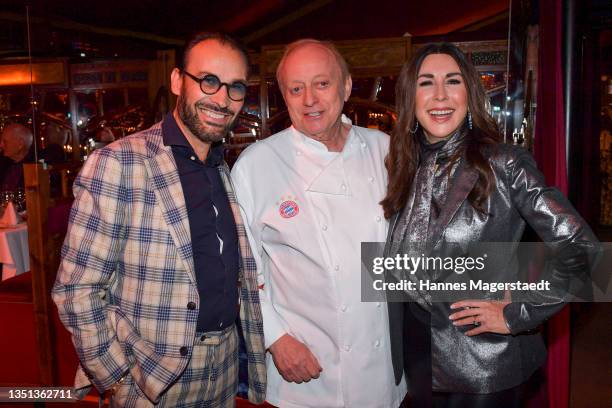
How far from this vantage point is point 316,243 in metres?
1.83

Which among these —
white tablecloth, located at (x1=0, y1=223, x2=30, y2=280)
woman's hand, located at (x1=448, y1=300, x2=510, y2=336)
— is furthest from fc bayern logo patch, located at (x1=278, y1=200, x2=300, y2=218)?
white tablecloth, located at (x1=0, y1=223, x2=30, y2=280)

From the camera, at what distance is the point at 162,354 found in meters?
1.57

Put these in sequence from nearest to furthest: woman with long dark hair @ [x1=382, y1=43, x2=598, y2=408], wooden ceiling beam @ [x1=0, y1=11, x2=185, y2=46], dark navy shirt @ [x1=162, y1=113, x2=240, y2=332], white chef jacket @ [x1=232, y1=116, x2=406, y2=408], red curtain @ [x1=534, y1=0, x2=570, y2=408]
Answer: woman with long dark hair @ [x1=382, y1=43, x2=598, y2=408]
dark navy shirt @ [x1=162, y1=113, x2=240, y2=332]
white chef jacket @ [x1=232, y1=116, x2=406, y2=408]
red curtain @ [x1=534, y1=0, x2=570, y2=408]
wooden ceiling beam @ [x1=0, y1=11, x2=185, y2=46]

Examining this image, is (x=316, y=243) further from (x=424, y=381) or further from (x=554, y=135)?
(x=554, y=135)

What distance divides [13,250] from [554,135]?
4.53m

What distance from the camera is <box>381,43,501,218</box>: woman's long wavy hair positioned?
1.54m

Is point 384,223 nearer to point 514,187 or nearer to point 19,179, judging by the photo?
point 514,187

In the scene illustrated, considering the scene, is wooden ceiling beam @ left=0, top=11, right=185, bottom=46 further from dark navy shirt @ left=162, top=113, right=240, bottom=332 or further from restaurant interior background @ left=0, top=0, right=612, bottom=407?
dark navy shirt @ left=162, top=113, right=240, bottom=332

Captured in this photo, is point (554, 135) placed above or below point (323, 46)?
below

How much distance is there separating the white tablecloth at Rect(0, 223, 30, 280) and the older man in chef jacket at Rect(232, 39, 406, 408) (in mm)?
3468

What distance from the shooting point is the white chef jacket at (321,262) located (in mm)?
1824

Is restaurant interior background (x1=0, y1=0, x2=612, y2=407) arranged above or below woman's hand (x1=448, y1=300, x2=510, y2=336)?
above

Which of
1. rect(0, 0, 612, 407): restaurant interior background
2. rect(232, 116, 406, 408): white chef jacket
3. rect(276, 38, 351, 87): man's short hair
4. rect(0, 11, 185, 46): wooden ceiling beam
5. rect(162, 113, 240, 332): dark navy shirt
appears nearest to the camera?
rect(162, 113, 240, 332): dark navy shirt

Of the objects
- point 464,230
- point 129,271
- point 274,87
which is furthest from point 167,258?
point 274,87
